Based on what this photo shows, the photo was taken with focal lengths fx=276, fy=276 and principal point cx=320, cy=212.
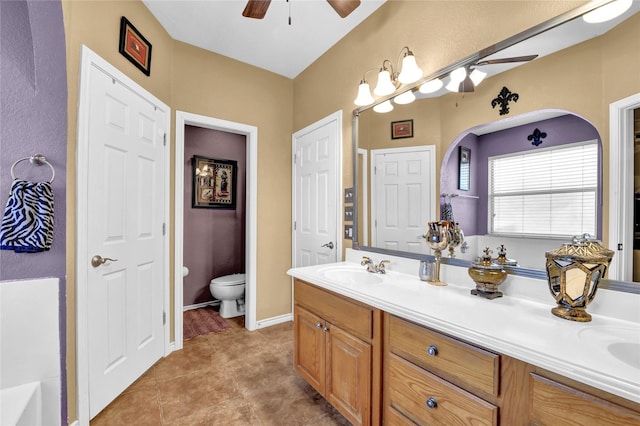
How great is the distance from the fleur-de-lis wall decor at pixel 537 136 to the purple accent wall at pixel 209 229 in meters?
3.32

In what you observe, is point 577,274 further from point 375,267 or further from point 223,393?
point 223,393

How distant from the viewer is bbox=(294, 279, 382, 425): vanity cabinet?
130 cm

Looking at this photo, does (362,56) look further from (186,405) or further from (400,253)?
(186,405)

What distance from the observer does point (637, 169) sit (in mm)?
987

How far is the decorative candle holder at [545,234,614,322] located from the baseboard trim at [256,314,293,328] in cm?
251

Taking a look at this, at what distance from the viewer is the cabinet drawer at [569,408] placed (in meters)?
0.65

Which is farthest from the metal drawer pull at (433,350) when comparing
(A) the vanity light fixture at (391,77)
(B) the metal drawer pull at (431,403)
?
(A) the vanity light fixture at (391,77)

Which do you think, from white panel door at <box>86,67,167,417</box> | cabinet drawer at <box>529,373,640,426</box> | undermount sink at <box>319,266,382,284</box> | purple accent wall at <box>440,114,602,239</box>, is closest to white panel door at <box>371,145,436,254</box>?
purple accent wall at <box>440,114,602,239</box>

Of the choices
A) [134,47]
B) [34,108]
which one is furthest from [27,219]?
[134,47]

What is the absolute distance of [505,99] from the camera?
1337 millimetres

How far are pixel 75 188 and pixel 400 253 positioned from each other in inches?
77.3

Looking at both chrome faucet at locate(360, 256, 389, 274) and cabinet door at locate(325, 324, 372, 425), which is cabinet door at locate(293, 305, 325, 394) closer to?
cabinet door at locate(325, 324, 372, 425)

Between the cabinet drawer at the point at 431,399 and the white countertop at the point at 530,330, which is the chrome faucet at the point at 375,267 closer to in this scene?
the white countertop at the point at 530,330

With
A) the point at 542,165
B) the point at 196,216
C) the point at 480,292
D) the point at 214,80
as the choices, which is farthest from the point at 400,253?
the point at 196,216
